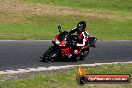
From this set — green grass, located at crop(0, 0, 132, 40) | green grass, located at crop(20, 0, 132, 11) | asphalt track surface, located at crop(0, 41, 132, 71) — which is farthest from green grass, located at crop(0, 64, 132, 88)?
green grass, located at crop(20, 0, 132, 11)

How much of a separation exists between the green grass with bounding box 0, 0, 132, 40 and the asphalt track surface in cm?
286

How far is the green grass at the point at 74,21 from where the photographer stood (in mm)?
28712

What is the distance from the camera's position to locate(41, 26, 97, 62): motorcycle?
17.6m

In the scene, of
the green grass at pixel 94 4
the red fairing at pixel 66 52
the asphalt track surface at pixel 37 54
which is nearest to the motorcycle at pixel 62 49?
the red fairing at pixel 66 52

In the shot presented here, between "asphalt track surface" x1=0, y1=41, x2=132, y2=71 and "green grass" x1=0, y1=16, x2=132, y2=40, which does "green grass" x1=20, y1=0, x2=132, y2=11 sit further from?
"asphalt track surface" x1=0, y1=41, x2=132, y2=71

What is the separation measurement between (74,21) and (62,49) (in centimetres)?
1949

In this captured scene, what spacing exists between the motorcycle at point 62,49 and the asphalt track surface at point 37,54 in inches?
11.8

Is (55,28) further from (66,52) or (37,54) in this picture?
(66,52)

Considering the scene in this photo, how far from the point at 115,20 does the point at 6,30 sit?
13199 mm

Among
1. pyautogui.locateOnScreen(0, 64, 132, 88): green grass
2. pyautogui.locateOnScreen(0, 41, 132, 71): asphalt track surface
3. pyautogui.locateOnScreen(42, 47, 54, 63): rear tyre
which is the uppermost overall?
pyautogui.locateOnScreen(0, 64, 132, 88): green grass

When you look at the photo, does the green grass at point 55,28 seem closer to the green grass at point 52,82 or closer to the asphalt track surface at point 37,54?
the asphalt track surface at point 37,54

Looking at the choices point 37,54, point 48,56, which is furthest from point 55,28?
point 48,56

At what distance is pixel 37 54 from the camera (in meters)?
19.5

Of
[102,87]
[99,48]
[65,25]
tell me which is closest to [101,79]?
[102,87]
